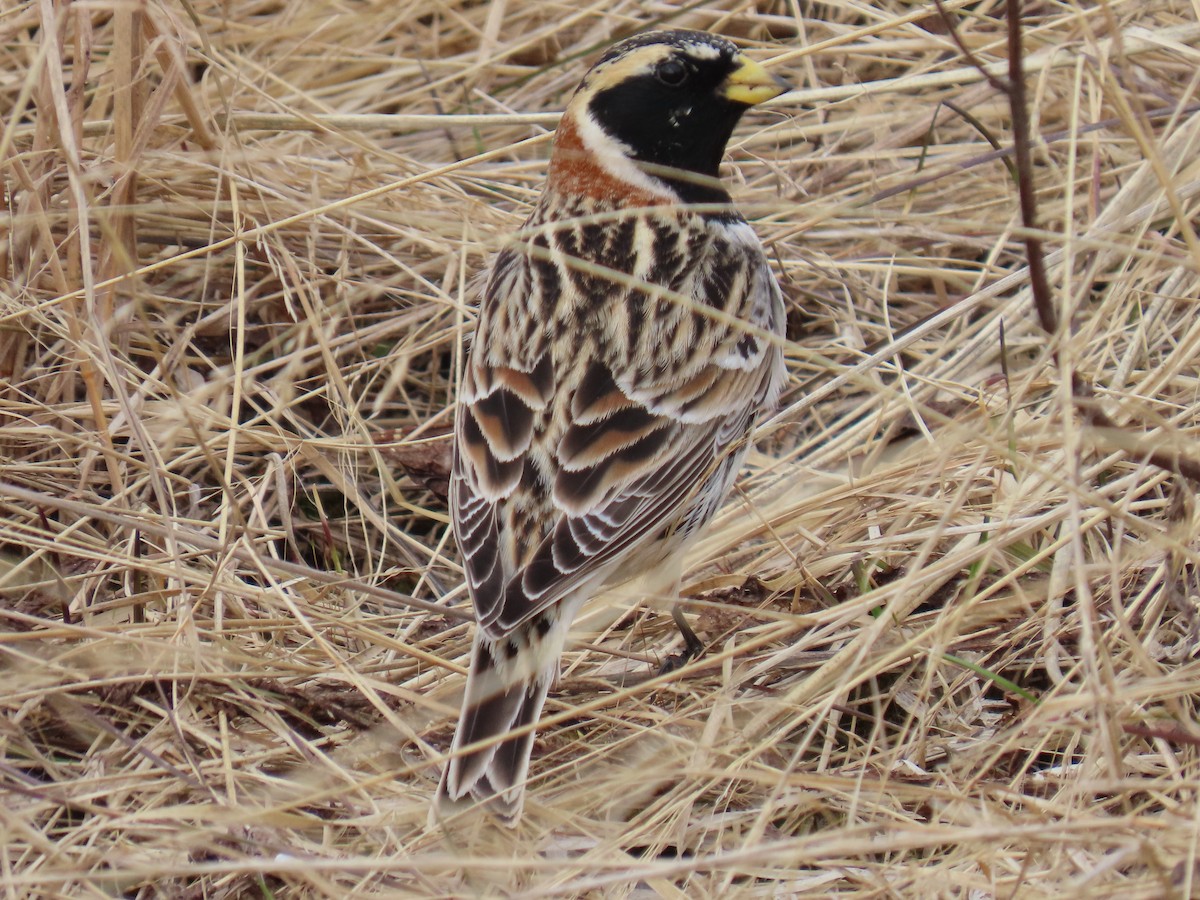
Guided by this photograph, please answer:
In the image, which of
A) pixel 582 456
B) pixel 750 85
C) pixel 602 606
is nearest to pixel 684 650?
pixel 602 606

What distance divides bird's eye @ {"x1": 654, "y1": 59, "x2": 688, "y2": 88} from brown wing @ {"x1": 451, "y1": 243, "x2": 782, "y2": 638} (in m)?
0.55

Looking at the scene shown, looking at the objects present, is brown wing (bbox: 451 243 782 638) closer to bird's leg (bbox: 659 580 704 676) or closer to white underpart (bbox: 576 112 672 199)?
bird's leg (bbox: 659 580 704 676)

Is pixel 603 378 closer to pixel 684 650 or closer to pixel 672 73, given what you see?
pixel 684 650

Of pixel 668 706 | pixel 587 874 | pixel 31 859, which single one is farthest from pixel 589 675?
pixel 31 859

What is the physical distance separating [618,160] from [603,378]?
784 mm

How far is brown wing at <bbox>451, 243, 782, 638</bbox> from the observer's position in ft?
11.2

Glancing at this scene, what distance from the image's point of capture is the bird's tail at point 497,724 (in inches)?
123

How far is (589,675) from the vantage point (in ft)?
12.8

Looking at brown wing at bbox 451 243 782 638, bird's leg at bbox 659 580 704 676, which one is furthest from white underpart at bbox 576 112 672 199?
bird's leg at bbox 659 580 704 676

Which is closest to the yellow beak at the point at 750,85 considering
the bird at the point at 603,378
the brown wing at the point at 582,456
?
the bird at the point at 603,378

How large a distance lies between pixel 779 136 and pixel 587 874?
3003mm

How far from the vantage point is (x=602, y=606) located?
3.95m

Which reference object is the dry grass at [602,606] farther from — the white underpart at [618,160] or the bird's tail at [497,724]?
the white underpart at [618,160]

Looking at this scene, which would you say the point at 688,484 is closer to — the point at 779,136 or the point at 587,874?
the point at 587,874
